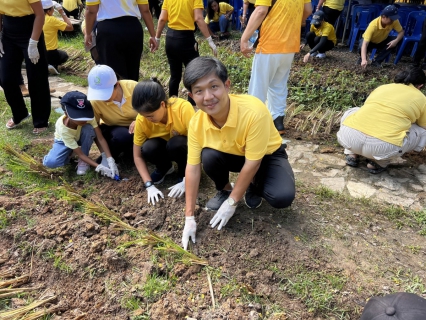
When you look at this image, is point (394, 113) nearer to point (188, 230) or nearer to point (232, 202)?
point (232, 202)

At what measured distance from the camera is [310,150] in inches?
153

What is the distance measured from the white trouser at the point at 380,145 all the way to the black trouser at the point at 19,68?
11.4ft

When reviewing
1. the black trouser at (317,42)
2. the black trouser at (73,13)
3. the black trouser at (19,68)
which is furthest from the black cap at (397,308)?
the black trouser at (73,13)

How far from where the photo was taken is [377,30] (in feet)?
18.6

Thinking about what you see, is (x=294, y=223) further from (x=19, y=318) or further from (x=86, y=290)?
(x=19, y=318)

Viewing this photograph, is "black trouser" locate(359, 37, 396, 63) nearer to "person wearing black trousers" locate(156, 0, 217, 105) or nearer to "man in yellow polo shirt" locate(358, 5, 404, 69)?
"man in yellow polo shirt" locate(358, 5, 404, 69)

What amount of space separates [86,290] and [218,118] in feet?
4.53

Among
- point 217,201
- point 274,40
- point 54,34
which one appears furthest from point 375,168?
point 54,34

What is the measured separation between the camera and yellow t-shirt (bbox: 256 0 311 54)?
11.1 ft

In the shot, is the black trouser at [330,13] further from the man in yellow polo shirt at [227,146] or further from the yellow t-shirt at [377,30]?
the man in yellow polo shirt at [227,146]

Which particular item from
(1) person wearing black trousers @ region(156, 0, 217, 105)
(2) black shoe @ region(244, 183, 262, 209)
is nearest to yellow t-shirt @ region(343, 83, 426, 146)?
(2) black shoe @ region(244, 183, 262, 209)

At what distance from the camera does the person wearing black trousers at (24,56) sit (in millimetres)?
3547

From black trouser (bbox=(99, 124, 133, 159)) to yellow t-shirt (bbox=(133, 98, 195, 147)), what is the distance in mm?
380

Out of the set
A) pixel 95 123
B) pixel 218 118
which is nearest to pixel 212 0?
pixel 95 123
